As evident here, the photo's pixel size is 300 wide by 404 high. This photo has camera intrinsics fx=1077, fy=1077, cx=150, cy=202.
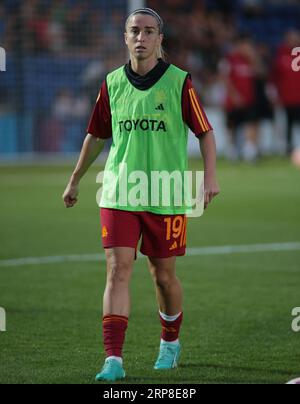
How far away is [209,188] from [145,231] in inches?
19.2

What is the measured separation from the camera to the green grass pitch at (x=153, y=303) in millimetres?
6613

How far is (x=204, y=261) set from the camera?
1123 centimetres

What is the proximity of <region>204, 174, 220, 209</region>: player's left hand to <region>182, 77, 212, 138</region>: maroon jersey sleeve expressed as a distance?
29 centimetres

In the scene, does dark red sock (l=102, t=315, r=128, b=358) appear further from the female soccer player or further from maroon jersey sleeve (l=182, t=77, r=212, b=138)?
maroon jersey sleeve (l=182, t=77, r=212, b=138)

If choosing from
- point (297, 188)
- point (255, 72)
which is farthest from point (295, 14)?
point (297, 188)

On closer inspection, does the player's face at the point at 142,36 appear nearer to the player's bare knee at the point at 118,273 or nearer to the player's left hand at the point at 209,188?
the player's left hand at the point at 209,188

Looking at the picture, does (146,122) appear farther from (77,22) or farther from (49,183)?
(77,22)

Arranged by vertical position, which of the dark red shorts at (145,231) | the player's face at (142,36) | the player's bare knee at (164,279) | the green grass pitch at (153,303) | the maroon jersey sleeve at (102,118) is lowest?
the green grass pitch at (153,303)

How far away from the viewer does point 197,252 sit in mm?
11922

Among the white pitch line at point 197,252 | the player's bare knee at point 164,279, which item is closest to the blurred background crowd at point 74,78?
the white pitch line at point 197,252

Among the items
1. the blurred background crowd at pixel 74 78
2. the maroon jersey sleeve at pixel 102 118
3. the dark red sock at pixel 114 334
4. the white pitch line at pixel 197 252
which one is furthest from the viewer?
the blurred background crowd at pixel 74 78

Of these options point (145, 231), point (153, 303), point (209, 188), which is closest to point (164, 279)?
point (145, 231)

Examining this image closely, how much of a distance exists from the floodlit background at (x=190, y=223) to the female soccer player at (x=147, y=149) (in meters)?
0.65

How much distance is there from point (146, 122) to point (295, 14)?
→ 2702 centimetres
